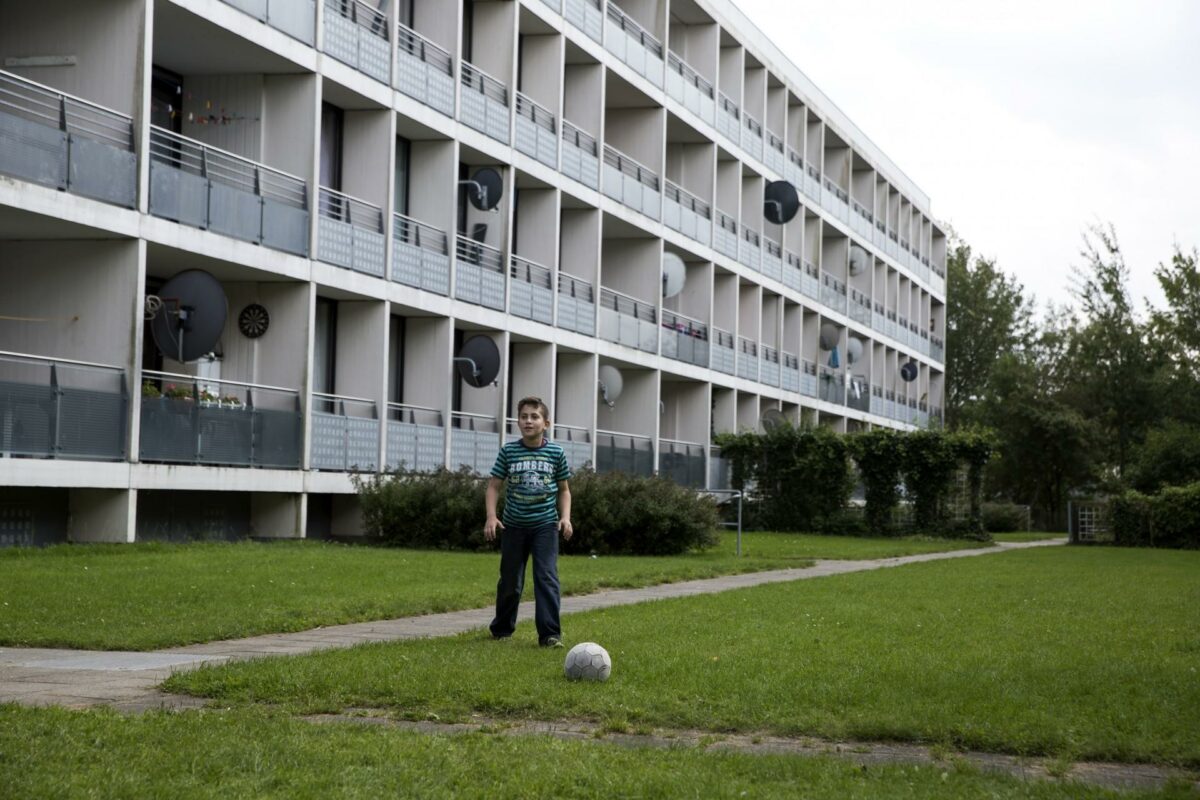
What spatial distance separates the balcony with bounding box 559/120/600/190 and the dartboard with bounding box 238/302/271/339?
1261 centimetres

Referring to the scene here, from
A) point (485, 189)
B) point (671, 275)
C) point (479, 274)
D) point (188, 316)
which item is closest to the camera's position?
point (188, 316)

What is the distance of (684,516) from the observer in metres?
27.0

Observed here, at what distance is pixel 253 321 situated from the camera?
27625 mm

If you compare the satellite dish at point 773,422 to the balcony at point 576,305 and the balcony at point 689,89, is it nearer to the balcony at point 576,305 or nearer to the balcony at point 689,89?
the balcony at point 576,305

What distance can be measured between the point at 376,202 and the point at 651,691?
2219 cm

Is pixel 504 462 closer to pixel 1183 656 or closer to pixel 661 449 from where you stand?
pixel 1183 656

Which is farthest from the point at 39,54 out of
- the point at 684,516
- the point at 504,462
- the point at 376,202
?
the point at 504,462

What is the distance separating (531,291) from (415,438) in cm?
666

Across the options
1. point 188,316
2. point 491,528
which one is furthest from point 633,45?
point 491,528

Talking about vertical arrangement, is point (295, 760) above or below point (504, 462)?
below

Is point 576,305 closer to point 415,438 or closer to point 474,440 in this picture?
point 474,440

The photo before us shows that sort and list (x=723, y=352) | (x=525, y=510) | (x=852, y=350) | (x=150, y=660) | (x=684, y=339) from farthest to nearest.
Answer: (x=852, y=350)
(x=723, y=352)
(x=684, y=339)
(x=525, y=510)
(x=150, y=660)

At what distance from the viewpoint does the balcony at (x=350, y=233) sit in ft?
92.8

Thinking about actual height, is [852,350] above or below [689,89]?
below
